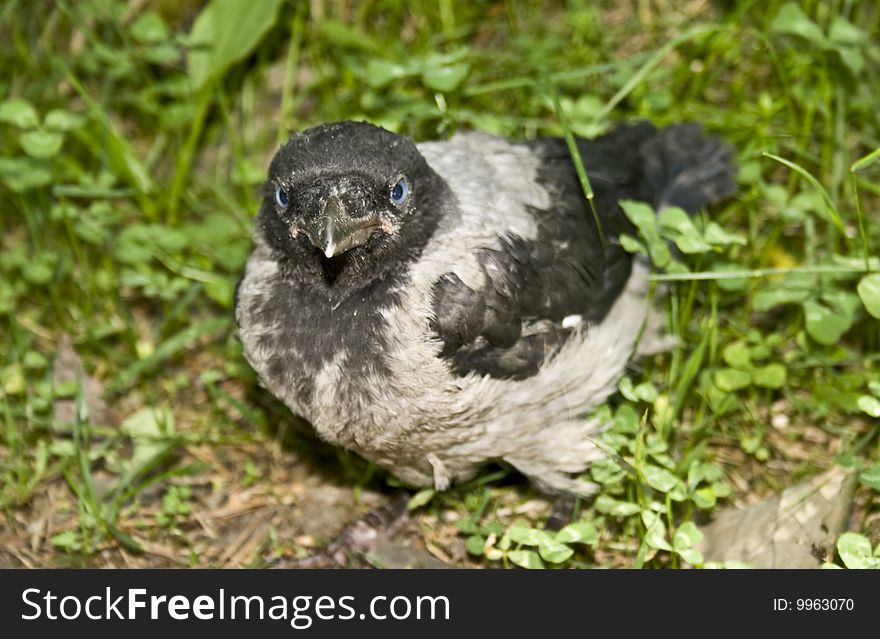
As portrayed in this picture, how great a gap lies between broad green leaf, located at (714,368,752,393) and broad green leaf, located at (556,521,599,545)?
3.40 ft

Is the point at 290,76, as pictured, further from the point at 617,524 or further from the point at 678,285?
the point at 617,524

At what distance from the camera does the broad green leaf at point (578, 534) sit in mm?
3850

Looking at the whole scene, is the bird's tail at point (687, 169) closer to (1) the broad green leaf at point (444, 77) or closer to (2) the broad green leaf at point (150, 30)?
(1) the broad green leaf at point (444, 77)

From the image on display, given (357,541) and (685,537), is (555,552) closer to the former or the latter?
(685,537)

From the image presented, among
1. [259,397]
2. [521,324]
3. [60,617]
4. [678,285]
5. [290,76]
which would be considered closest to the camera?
[60,617]

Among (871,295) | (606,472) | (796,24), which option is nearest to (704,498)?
(606,472)

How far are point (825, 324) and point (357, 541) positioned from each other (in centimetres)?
226

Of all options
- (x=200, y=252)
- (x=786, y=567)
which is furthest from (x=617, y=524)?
(x=200, y=252)

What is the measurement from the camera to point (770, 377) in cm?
452

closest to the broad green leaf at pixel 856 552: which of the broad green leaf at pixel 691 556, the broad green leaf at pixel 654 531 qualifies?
the broad green leaf at pixel 691 556

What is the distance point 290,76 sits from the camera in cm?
585

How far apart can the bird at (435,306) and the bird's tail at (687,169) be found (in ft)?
2.03

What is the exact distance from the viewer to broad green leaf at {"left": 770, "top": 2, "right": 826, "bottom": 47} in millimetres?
4918

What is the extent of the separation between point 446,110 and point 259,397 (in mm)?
1644
